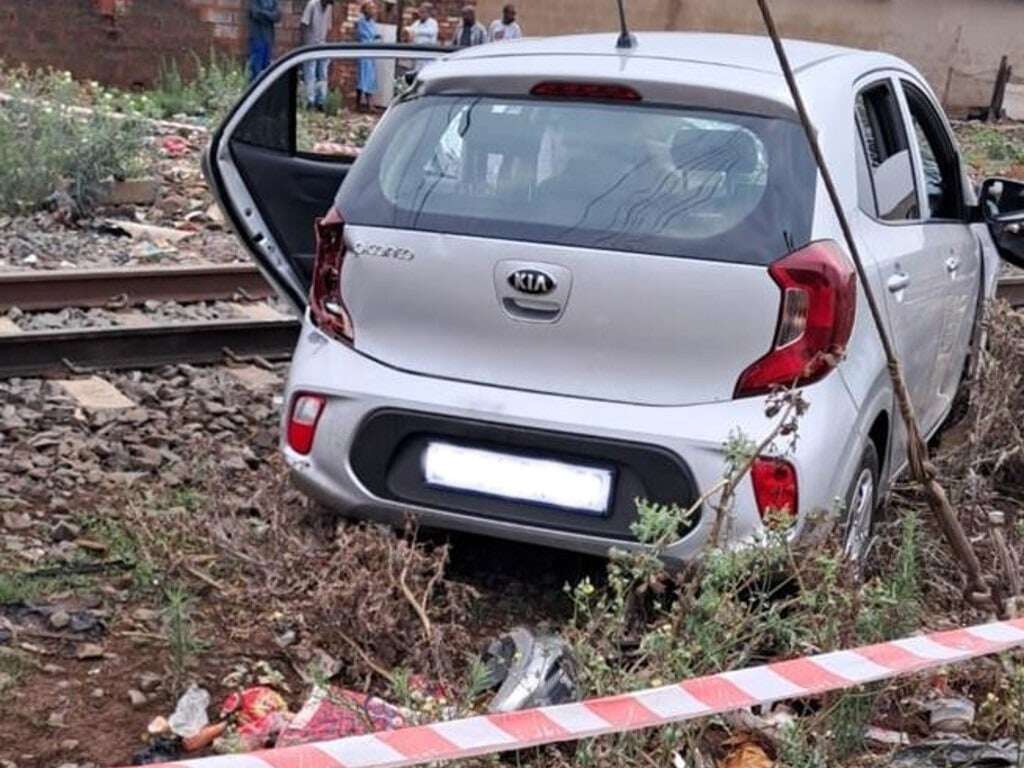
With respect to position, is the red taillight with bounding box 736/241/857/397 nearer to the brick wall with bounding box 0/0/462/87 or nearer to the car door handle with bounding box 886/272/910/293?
the car door handle with bounding box 886/272/910/293

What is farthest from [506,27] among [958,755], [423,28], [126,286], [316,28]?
[958,755]

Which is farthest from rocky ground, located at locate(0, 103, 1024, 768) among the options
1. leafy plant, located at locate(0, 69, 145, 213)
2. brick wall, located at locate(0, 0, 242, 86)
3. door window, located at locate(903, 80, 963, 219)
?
brick wall, located at locate(0, 0, 242, 86)

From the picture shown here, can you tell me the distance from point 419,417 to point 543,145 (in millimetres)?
882

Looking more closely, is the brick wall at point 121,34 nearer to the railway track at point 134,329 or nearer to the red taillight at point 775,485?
the railway track at point 134,329

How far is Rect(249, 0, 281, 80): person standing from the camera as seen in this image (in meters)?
21.5

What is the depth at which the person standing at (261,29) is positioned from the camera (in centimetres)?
2148

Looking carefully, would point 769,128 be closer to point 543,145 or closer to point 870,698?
point 543,145

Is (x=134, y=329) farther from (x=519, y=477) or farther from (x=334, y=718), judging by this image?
(x=334, y=718)

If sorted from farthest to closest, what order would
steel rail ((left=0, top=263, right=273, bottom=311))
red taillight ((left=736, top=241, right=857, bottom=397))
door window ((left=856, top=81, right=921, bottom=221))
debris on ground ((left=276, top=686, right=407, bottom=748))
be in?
steel rail ((left=0, top=263, right=273, bottom=311)), door window ((left=856, top=81, right=921, bottom=221)), red taillight ((left=736, top=241, right=857, bottom=397)), debris on ground ((left=276, top=686, right=407, bottom=748))

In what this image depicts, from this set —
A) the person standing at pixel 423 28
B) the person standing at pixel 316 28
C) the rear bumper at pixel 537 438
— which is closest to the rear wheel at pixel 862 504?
the rear bumper at pixel 537 438

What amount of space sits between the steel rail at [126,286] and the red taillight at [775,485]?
5.04m

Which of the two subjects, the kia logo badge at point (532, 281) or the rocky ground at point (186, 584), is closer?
the rocky ground at point (186, 584)

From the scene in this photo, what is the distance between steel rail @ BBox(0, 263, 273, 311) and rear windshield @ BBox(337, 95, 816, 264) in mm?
3968

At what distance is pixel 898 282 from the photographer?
16.5 feet
